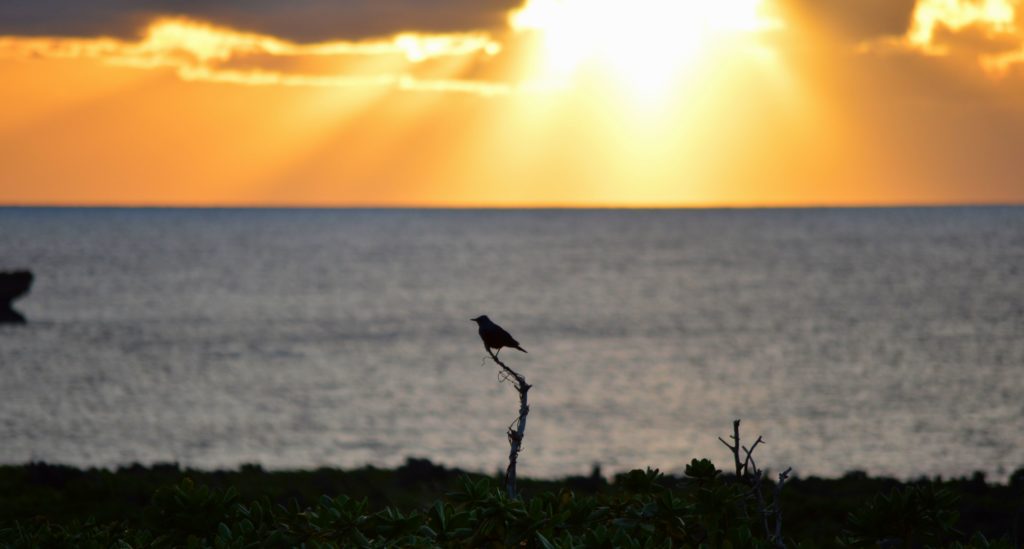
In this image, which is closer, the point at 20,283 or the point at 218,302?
the point at 20,283

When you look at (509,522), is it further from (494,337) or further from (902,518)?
(902,518)

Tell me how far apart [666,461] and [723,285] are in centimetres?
11406

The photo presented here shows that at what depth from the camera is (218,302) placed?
127562 millimetres

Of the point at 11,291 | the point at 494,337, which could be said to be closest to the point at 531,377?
the point at 494,337

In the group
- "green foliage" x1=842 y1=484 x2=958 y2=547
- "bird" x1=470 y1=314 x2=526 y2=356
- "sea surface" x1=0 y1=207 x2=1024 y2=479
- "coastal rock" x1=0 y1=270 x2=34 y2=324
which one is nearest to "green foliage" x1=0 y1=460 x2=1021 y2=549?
"green foliage" x1=842 y1=484 x2=958 y2=547

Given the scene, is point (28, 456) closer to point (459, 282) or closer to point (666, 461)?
point (666, 461)

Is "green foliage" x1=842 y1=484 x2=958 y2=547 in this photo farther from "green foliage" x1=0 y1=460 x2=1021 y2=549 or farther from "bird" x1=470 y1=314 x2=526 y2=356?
"bird" x1=470 y1=314 x2=526 y2=356

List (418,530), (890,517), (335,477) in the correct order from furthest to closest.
Answer: (335,477), (890,517), (418,530)

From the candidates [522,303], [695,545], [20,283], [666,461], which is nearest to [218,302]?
[20,283]

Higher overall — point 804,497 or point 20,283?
point 20,283

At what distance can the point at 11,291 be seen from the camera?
104875mm

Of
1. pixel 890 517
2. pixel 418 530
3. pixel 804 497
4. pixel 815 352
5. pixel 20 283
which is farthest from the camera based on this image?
pixel 20 283

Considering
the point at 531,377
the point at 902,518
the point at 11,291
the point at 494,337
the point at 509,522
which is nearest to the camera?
the point at 509,522

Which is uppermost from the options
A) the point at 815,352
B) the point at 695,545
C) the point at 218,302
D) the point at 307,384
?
the point at 218,302
